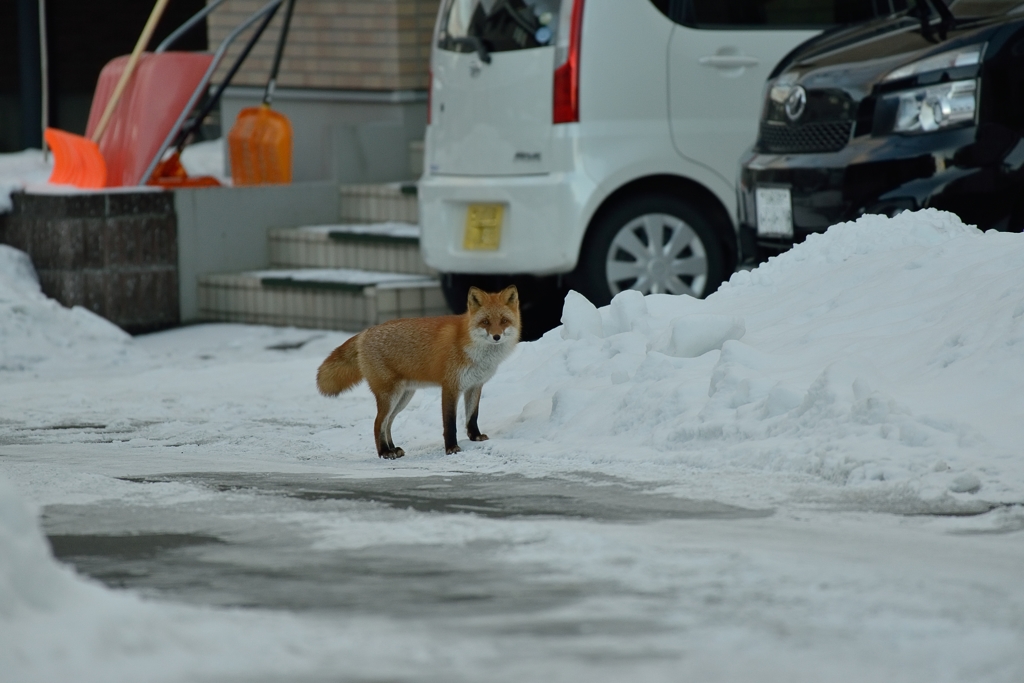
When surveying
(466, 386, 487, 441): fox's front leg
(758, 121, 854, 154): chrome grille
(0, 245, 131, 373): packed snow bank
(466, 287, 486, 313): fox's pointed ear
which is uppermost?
(758, 121, 854, 154): chrome grille

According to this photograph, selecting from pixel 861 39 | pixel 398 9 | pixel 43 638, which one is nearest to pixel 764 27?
pixel 861 39

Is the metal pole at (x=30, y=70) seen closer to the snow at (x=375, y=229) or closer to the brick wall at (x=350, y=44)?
the brick wall at (x=350, y=44)

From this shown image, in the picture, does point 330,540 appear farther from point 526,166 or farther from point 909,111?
point 526,166

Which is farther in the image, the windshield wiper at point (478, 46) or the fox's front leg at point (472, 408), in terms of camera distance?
the windshield wiper at point (478, 46)

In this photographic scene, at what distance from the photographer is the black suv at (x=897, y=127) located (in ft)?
22.9

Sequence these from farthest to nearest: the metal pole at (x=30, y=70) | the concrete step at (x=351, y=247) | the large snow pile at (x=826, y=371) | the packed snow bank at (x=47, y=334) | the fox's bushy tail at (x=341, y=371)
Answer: the metal pole at (x=30, y=70) < the concrete step at (x=351, y=247) < the packed snow bank at (x=47, y=334) < the fox's bushy tail at (x=341, y=371) < the large snow pile at (x=826, y=371)

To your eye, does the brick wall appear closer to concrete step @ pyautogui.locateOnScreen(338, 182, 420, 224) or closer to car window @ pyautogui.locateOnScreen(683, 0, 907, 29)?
concrete step @ pyautogui.locateOnScreen(338, 182, 420, 224)

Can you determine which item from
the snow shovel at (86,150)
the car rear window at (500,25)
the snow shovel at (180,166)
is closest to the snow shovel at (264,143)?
the snow shovel at (180,166)

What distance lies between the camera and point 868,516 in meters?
4.71

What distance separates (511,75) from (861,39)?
81.1 inches

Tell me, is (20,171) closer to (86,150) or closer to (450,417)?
(86,150)

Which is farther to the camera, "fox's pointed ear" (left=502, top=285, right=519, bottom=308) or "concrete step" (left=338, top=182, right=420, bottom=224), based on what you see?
"concrete step" (left=338, top=182, right=420, bottom=224)

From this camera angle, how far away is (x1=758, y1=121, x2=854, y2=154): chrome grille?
748 cm

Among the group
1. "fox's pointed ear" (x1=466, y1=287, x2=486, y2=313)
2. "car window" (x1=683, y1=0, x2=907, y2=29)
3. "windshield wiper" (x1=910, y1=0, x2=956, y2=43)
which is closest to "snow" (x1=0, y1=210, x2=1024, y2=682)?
"fox's pointed ear" (x1=466, y1=287, x2=486, y2=313)
